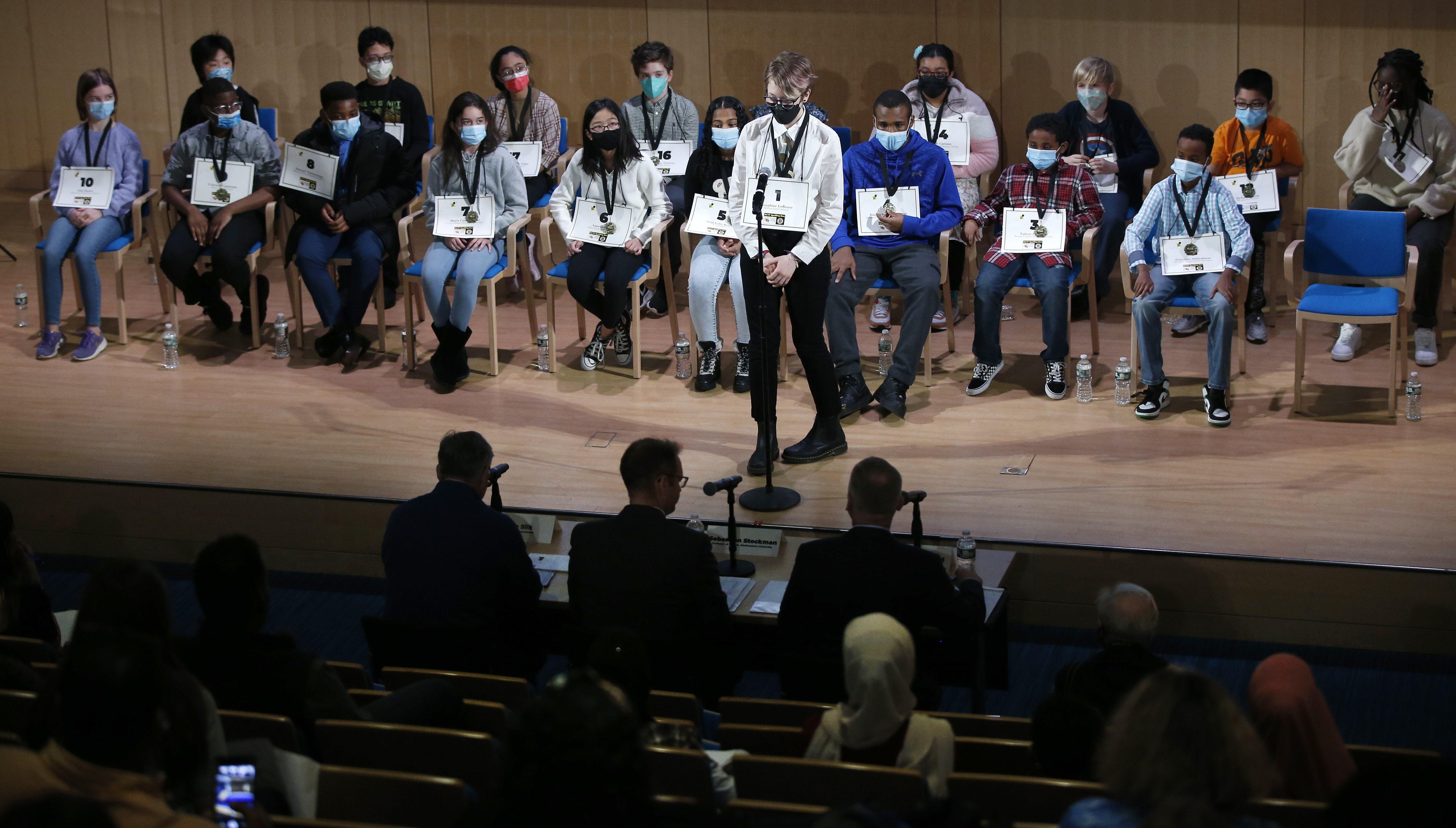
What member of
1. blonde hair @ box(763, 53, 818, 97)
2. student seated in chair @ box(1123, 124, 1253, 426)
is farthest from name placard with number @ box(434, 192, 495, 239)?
student seated in chair @ box(1123, 124, 1253, 426)

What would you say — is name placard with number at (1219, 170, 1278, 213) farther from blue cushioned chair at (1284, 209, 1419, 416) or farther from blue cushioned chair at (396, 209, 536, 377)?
blue cushioned chair at (396, 209, 536, 377)

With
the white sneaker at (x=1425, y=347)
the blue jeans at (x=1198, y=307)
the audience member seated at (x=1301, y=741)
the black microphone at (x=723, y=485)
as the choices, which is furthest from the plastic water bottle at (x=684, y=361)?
the audience member seated at (x=1301, y=741)

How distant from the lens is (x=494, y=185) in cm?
666

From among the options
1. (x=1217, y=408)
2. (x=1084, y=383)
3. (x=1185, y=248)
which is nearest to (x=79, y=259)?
(x=1084, y=383)

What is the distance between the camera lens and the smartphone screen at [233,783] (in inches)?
92.7

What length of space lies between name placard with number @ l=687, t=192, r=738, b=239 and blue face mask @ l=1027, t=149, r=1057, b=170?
1.33 m

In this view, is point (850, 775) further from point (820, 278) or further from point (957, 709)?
point (820, 278)

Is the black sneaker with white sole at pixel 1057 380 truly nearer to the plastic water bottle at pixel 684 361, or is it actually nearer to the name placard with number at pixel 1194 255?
the name placard with number at pixel 1194 255

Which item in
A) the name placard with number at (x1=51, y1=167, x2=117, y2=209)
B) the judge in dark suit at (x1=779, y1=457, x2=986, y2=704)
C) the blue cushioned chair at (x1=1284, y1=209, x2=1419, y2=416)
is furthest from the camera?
the name placard with number at (x1=51, y1=167, x2=117, y2=209)

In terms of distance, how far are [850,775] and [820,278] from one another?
291 centimetres

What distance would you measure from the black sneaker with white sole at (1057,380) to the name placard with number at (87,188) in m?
4.59

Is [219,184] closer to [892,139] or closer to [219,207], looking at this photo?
[219,207]

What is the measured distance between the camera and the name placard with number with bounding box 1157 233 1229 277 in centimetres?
587

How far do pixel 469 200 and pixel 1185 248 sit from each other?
3.14m
